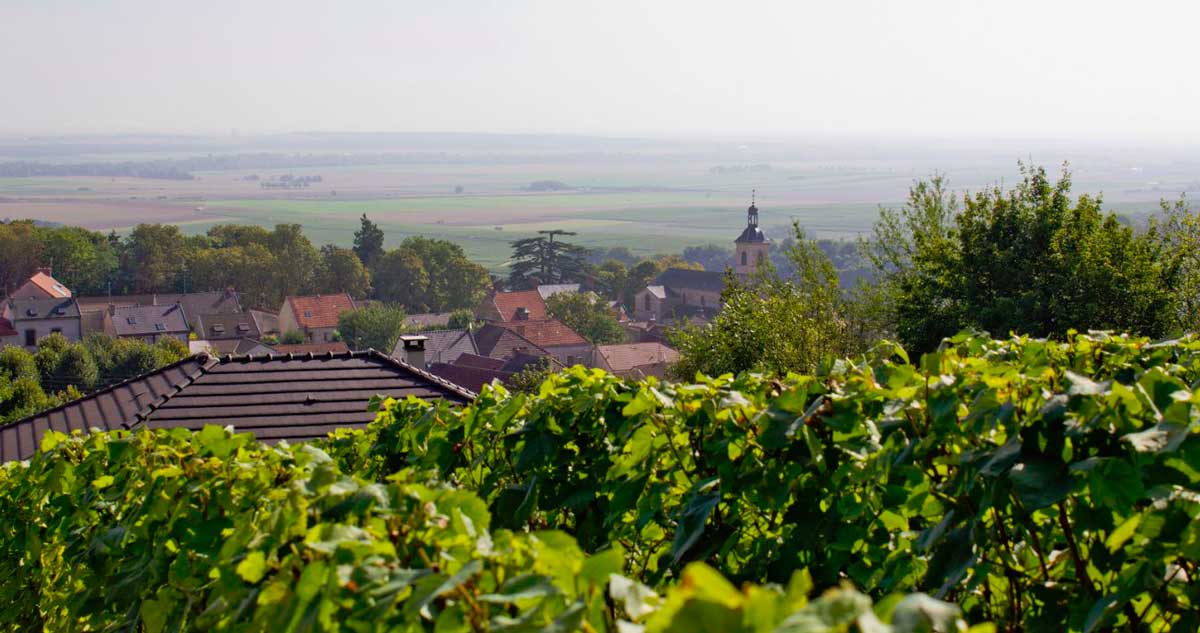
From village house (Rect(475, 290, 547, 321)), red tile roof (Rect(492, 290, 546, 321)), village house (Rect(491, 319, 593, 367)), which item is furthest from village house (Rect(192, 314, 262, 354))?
village house (Rect(491, 319, 593, 367))

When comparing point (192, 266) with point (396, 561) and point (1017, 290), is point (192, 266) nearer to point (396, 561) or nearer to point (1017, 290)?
point (1017, 290)

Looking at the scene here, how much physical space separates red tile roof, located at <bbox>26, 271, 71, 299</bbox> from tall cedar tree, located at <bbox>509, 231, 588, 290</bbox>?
4417cm

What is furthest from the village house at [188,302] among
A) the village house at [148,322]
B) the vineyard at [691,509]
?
the vineyard at [691,509]

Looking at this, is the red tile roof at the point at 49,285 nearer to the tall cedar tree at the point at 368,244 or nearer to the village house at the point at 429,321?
the tall cedar tree at the point at 368,244

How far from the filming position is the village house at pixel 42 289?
303ft

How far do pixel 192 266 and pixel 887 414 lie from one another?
114 m

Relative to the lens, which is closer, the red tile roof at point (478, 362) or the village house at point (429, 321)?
the red tile roof at point (478, 362)

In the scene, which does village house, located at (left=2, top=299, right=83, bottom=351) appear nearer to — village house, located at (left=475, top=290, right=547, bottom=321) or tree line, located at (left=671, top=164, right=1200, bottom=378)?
village house, located at (left=475, top=290, right=547, bottom=321)

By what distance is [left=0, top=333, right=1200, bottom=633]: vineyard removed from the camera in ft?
6.55

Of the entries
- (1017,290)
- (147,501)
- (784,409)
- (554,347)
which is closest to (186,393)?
(147,501)

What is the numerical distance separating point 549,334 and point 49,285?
4964 cm

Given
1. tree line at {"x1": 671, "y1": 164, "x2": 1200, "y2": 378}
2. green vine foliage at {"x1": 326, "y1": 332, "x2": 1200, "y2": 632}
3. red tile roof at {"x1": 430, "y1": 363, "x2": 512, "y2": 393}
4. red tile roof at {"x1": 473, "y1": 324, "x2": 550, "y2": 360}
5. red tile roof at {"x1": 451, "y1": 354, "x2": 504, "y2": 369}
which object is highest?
green vine foliage at {"x1": 326, "y1": 332, "x2": 1200, "y2": 632}

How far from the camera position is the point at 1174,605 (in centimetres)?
273

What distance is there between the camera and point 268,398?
41.7ft
